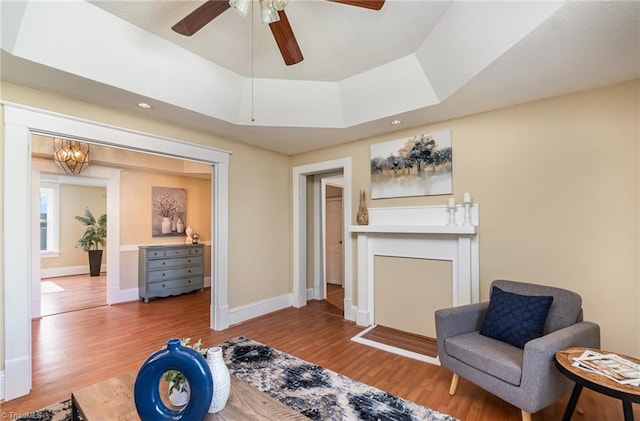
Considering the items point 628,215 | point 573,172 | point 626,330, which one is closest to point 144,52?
point 573,172

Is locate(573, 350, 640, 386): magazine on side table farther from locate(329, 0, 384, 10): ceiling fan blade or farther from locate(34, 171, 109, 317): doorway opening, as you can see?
locate(34, 171, 109, 317): doorway opening

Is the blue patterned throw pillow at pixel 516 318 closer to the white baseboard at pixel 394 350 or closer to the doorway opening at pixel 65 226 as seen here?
the white baseboard at pixel 394 350

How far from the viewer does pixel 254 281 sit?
4.21 meters

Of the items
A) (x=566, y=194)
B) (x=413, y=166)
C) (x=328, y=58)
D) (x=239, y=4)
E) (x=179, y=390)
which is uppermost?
(x=328, y=58)

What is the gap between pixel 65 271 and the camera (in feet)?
24.7

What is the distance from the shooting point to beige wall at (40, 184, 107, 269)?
24.8 ft

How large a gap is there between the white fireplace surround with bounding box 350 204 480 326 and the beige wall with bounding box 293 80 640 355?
149 millimetres

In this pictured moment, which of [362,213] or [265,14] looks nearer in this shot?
[265,14]

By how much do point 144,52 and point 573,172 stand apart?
3.83 meters

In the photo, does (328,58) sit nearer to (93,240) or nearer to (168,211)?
(168,211)

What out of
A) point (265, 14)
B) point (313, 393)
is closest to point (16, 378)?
point (313, 393)

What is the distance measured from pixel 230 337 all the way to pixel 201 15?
A: 3.17 m

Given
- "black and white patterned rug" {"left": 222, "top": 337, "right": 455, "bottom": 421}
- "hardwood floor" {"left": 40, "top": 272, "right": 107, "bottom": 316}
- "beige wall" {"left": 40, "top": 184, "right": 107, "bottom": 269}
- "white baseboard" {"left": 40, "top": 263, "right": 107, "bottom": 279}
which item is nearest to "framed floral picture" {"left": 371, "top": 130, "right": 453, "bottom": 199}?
"black and white patterned rug" {"left": 222, "top": 337, "right": 455, "bottom": 421}

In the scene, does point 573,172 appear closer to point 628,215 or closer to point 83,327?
point 628,215
